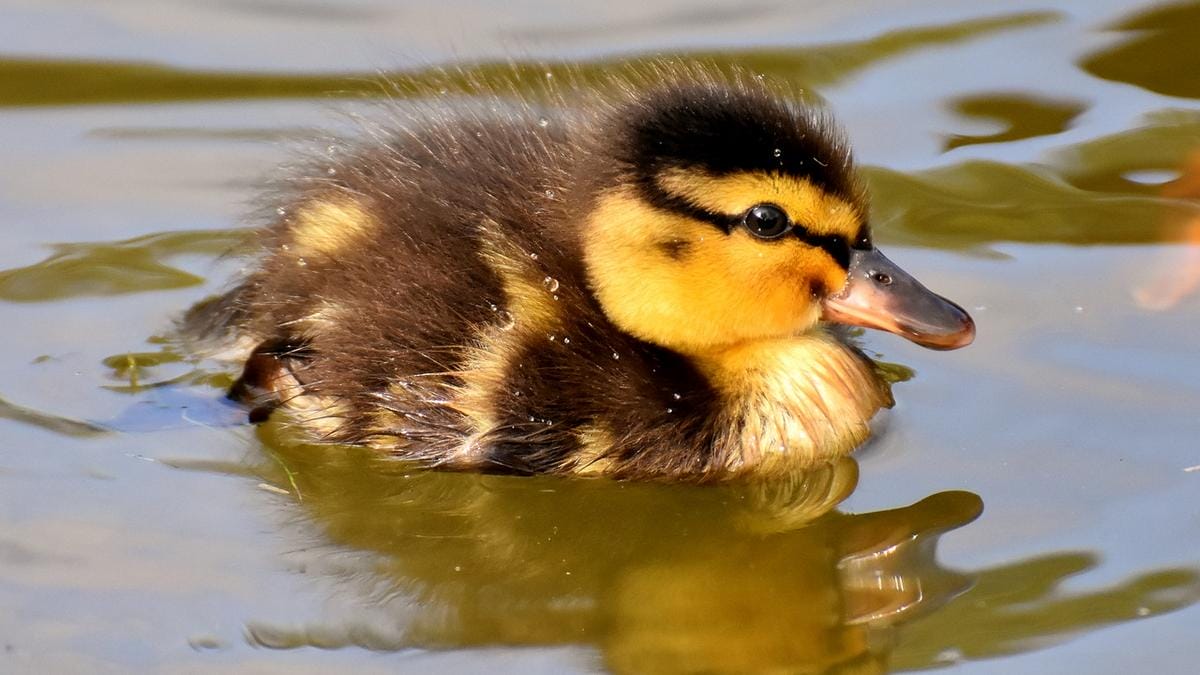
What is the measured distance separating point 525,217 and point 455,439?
385 mm

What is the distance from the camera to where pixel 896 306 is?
333 cm

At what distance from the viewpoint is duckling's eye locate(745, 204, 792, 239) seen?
322cm

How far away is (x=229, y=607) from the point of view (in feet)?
9.50

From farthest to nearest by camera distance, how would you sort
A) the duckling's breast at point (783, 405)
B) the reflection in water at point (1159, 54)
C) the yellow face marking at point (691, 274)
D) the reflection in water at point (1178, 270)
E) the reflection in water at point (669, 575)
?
the reflection in water at point (1159, 54) < the reflection in water at point (1178, 270) < the duckling's breast at point (783, 405) < the yellow face marking at point (691, 274) < the reflection in water at point (669, 575)

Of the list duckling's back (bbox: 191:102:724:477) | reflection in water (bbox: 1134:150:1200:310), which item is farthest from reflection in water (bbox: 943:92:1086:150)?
duckling's back (bbox: 191:102:724:477)

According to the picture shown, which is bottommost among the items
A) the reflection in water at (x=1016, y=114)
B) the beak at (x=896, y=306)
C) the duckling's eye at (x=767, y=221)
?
the beak at (x=896, y=306)

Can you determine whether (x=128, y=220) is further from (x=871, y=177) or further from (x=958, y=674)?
(x=958, y=674)

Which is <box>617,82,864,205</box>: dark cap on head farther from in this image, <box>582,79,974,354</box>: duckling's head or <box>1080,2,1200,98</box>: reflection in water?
<box>1080,2,1200,98</box>: reflection in water

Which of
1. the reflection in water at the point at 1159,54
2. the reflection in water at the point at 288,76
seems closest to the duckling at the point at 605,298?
the reflection in water at the point at 288,76

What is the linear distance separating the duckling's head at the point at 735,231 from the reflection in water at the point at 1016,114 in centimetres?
121

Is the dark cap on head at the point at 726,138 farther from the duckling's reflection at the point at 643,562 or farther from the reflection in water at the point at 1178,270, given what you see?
the reflection in water at the point at 1178,270

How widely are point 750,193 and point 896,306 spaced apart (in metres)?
0.35

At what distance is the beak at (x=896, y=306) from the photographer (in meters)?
3.32

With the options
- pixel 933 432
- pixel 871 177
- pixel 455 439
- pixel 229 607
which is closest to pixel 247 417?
pixel 455 439
